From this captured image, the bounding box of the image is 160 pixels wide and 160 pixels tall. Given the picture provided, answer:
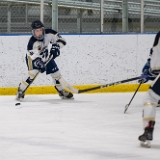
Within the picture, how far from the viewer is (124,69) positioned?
861 centimetres

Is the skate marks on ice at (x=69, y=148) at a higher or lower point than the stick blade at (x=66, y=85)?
higher

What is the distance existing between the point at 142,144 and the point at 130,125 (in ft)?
3.93

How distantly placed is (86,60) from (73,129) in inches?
119

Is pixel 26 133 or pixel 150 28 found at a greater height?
pixel 150 28

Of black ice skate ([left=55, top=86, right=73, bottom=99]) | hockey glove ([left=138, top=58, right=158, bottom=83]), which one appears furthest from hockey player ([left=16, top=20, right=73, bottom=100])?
hockey glove ([left=138, top=58, right=158, bottom=83])

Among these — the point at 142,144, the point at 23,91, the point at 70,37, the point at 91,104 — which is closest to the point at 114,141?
the point at 142,144

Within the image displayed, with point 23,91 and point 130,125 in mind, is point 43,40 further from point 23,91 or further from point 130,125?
point 130,125

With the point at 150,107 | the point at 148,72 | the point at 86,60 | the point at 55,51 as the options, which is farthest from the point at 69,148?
the point at 86,60

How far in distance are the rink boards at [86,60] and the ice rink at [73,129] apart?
26cm

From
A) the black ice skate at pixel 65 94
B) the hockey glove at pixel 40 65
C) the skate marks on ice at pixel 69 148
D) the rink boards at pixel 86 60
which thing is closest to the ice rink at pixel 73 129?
the skate marks on ice at pixel 69 148

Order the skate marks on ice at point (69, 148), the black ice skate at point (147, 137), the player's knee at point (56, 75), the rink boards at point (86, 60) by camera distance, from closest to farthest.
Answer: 1. the skate marks on ice at point (69, 148)
2. the black ice skate at point (147, 137)
3. the player's knee at point (56, 75)
4. the rink boards at point (86, 60)

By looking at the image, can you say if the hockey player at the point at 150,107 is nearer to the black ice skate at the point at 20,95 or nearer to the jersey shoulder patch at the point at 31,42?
the jersey shoulder patch at the point at 31,42

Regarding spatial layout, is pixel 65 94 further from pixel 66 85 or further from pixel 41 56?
pixel 41 56

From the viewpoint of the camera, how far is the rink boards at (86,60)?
828 centimetres
